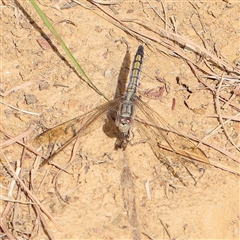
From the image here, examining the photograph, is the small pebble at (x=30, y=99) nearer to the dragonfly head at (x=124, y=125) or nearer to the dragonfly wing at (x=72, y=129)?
the dragonfly wing at (x=72, y=129)

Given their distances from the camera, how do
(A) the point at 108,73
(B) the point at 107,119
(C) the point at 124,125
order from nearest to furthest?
1. (C) the point at 124,125
2. (B) the point at 107,119
3. (A) the point at 108,73

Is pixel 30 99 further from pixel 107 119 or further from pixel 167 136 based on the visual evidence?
pixel 167 136

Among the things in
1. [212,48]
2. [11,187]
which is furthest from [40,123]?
[212,48]

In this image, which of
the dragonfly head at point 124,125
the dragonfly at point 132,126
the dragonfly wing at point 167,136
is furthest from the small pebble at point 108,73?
the dragonfly head at point 124,125

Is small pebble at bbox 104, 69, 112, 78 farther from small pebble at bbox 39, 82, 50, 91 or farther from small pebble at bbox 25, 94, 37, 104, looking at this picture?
small pebble at bbox 25, 94, 37, 104

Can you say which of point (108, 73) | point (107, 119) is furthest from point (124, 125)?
point (108, 73)

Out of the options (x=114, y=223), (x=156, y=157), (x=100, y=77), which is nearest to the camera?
(x=114, y=223)

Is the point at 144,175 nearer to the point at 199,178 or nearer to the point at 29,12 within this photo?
the point at 199,178

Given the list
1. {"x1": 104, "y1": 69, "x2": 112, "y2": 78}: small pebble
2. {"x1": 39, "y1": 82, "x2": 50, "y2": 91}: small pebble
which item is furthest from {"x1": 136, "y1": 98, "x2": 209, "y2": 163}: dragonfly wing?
{"x1": 39, "y1": 82, "x2": 50, "y2": 91}: small pebble
